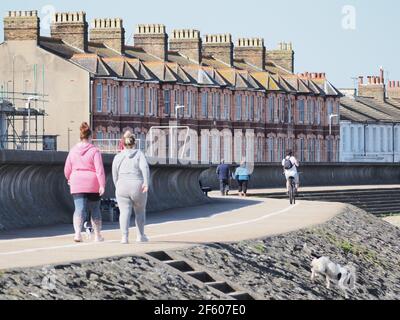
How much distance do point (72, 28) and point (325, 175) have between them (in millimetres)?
18475

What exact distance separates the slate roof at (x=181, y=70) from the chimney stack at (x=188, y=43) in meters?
0.46

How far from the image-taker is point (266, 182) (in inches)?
2638

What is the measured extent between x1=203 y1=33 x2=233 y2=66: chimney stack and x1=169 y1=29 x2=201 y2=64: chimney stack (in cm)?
421

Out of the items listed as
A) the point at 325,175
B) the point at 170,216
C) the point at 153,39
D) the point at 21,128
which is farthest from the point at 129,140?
the point at 153,39

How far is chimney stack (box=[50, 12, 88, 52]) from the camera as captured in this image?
8512 cm

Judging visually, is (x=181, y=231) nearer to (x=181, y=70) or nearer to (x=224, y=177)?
(x=224, y=177)

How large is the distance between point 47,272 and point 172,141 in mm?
39385

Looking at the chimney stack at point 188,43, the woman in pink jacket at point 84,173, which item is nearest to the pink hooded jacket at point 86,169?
the woman in pink jacket at point 84,173

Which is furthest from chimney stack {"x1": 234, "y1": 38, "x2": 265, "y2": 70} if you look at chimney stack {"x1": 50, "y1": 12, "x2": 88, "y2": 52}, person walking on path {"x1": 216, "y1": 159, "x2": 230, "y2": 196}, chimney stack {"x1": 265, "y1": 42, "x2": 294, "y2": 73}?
person walking on path {"x1": 216, "y1": 159, "x2": 230, "y2": 196}

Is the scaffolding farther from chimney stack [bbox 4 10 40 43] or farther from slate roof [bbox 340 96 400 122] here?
slate roof [bbox 340 96 400 122]

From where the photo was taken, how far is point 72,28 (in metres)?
85.3

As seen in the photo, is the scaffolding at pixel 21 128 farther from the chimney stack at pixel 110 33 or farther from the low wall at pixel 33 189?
the low wall at pixel 33 189
